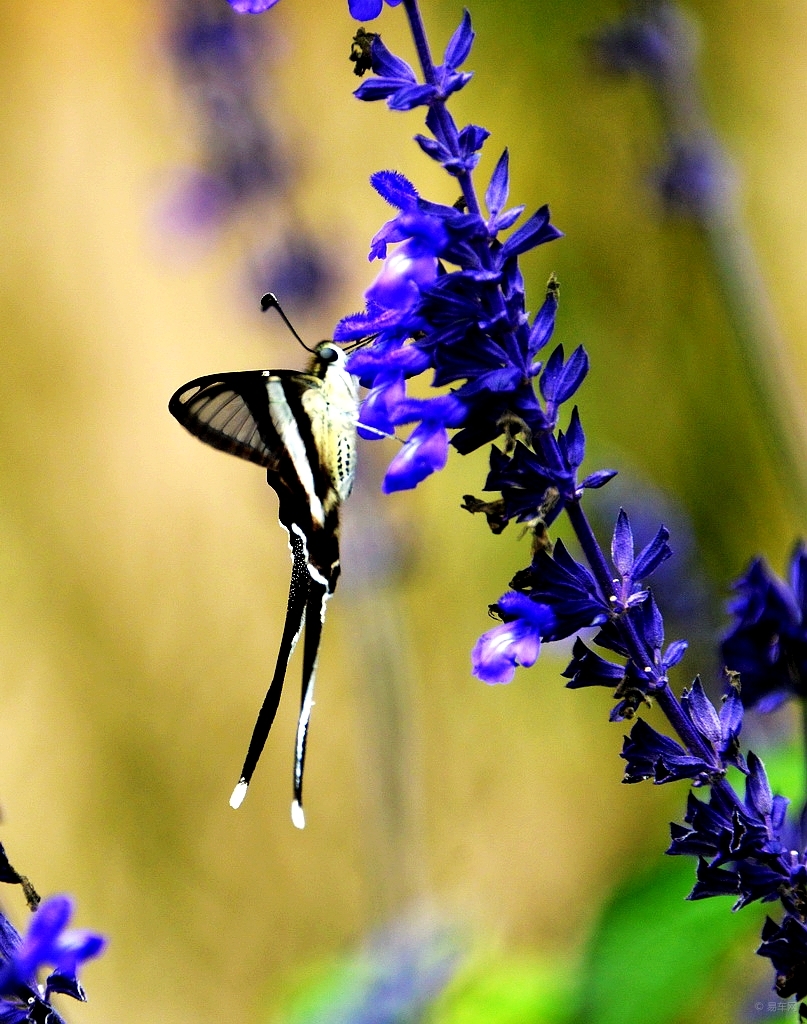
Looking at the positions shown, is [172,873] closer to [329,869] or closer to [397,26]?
[329,869]

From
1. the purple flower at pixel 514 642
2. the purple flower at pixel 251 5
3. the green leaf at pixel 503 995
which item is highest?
the purple flower at pixel 251 5

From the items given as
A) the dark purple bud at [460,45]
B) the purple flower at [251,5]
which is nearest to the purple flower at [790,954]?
the dark purple bud at [460,45]

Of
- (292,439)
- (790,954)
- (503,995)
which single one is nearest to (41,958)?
(790,954)

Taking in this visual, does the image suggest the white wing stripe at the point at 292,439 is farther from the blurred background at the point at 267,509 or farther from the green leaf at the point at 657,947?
the blurred background at the point at 267,509

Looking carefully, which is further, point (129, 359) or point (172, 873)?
point (129, 359)

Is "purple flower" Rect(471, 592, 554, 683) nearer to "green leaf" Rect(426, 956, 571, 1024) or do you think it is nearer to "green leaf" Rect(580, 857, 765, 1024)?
"green leaf" Rect(580, 857, 765, 1024)

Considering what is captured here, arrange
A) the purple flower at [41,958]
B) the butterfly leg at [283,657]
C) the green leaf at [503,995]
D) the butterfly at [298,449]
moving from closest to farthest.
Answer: the purple flower at [41,958], the butterfly leg at [283,657], the butterfly at [298,449], the green leaf at [503,995]

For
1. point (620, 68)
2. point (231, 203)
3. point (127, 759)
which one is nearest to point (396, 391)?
point (620, 68)
